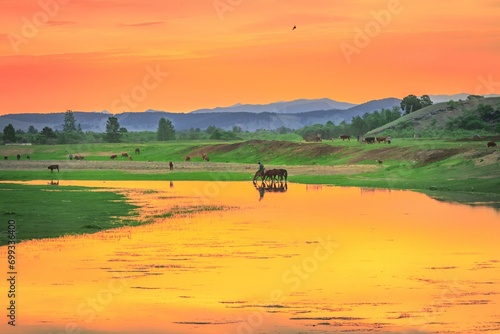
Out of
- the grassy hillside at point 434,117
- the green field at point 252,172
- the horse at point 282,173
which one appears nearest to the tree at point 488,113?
the grassy hillside at point 434,117

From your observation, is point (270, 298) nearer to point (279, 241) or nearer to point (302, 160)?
point (279, 241)

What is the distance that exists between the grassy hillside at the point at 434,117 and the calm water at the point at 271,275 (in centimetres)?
10229

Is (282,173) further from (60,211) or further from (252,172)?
(60,211)

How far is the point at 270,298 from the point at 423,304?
13.8 ft

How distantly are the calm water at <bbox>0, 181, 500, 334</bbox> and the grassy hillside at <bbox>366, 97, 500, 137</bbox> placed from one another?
10229cm

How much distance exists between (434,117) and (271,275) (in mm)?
132120

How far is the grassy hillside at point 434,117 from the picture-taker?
150 metres

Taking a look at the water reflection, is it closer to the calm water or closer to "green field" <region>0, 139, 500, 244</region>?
"green field" <region>0, 139, 500, 244</region>

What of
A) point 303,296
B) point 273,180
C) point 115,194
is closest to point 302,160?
point 273,180

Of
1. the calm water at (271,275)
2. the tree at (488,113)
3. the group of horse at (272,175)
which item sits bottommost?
the calm water at (271,275)

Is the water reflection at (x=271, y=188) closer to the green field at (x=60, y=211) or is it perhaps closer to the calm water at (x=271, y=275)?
the green field at (x=60, y=211)

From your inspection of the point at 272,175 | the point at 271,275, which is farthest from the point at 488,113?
the point at 271,275

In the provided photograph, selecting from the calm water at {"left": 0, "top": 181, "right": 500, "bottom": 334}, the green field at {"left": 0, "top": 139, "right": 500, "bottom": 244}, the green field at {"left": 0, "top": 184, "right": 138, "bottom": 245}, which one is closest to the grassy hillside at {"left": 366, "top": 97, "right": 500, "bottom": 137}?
the green field at {"left": 0, "top": 139, "right": 500, "bottom": 244}

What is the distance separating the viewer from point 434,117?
157m
